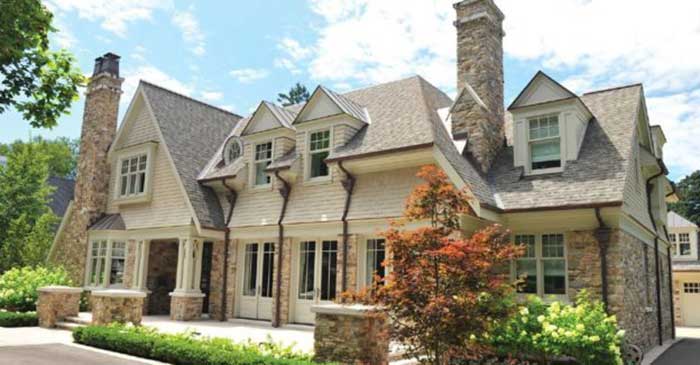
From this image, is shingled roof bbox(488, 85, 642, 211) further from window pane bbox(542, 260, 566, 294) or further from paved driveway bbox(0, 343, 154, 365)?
paved driveway bbox(0, 343, 154, 365)

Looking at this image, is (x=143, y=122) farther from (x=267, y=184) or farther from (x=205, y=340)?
(x=205, y=340)

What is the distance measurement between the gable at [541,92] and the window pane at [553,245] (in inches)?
136

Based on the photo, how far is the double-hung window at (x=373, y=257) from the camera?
47.9ft

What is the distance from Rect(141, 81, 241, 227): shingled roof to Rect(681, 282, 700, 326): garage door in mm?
23665

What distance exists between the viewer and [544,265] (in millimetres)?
13023

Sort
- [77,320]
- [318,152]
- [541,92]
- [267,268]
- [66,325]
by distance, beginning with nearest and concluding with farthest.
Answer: [541,92] → [66,325] → [77,320] → [318,152] → [267,268]

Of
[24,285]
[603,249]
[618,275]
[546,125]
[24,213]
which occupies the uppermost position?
[546,125]

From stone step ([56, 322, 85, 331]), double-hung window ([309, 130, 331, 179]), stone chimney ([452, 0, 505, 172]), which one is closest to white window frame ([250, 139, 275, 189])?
double-hung window ([309, 130, 331, 179])

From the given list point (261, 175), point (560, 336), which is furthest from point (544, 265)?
point (261, 175)

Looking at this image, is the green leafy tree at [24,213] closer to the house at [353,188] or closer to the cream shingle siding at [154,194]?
the house at [353,188]

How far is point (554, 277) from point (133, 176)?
1557cm

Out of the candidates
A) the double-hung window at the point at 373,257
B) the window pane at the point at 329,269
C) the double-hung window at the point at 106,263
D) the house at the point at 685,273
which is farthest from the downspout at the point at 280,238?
the house at the point at 685,273

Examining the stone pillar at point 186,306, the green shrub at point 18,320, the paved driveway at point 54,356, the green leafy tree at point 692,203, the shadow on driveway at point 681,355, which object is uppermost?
the green leafy tree at point 692,203

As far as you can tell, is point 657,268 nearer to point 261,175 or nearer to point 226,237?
point 261,175
